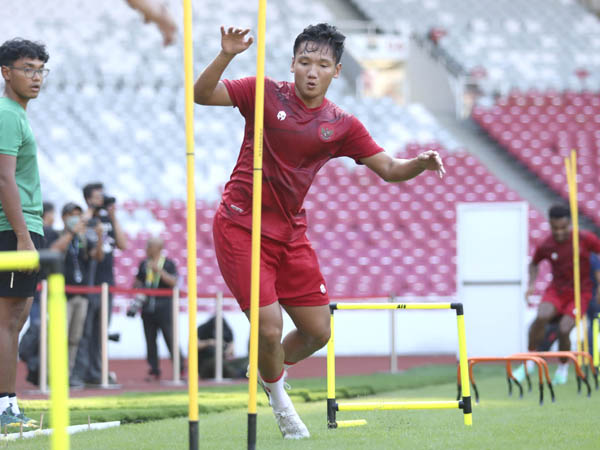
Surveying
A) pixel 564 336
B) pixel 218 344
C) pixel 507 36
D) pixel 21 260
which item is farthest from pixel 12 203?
pixel 507 36

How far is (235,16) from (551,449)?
20.3m

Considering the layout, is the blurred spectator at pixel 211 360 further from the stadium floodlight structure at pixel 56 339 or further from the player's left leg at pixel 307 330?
the stadium floodlight structure at pixel 56 339

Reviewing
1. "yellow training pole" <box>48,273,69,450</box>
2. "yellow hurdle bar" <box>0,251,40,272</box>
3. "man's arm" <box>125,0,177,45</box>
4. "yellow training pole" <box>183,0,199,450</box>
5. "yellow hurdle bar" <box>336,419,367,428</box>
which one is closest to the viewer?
"yellow training pole" <box>48,273,69,450</box>

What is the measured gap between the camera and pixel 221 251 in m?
5.03

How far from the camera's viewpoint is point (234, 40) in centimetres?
423

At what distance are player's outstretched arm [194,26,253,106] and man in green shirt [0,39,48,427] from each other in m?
1.32

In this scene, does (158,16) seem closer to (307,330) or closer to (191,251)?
(191,251)

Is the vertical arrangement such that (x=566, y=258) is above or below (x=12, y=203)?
below

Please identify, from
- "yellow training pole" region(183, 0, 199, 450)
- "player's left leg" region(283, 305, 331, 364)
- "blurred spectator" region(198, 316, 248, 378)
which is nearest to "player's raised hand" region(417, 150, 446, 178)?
"player's left leg" region(283, 305, 331, 364)

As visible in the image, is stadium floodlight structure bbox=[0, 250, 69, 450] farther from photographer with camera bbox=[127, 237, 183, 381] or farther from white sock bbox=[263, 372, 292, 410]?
photographer with camera bbox=[127, 237, 183, 381]

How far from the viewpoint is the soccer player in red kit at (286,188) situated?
4926 mm

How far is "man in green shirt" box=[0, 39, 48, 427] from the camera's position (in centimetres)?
530

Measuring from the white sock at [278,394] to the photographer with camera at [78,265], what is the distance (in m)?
4.96

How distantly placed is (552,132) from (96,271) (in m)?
12.1
